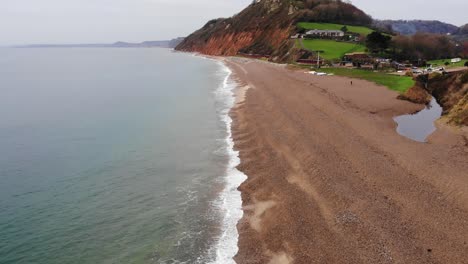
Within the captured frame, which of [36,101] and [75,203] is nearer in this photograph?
[75,203]

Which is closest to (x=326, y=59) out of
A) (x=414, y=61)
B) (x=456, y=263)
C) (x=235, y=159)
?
(x=414, y=61)

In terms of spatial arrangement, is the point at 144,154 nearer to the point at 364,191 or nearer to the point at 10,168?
the point at 10,168

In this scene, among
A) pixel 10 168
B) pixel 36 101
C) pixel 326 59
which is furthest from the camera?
pixel 326 59

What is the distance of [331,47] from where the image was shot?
326 ft

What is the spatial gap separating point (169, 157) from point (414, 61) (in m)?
67.5

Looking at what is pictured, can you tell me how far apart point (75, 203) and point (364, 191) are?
1572cm

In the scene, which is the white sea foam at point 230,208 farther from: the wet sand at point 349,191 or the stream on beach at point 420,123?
the stream on beach at point 420,123

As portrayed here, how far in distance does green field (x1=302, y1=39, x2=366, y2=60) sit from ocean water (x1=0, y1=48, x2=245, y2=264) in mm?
48292

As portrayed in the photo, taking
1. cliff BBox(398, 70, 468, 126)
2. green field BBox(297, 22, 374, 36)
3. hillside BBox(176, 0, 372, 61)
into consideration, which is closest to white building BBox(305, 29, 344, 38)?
green field BBox(297, 22, 374, 36)

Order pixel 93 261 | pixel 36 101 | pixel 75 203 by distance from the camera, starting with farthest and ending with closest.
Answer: pixel 36 101 < pixel 75 203 < pixel 93 261

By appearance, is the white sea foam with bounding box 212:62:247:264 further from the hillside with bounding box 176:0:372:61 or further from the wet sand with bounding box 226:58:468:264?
the hillside with bounding box 176:0:372:61

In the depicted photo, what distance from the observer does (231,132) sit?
3669 centimetres

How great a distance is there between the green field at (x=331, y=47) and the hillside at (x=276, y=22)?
5609 mm

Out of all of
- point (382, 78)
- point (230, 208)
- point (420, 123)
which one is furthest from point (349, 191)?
point (382, 78)
